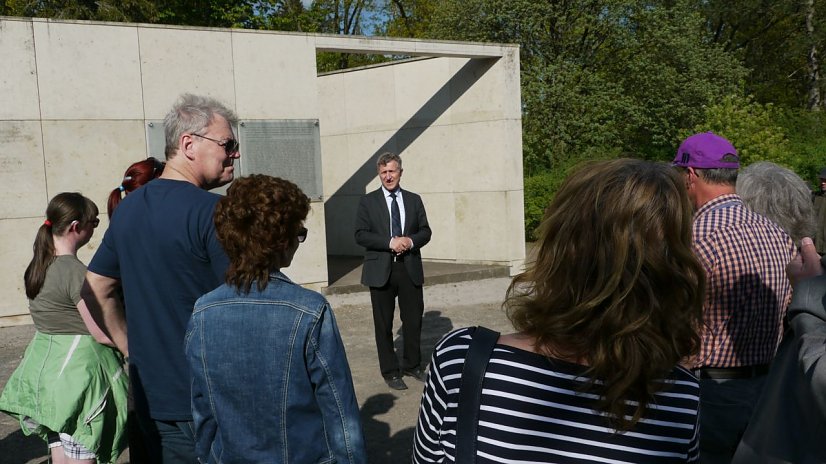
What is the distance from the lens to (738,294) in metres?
2.92

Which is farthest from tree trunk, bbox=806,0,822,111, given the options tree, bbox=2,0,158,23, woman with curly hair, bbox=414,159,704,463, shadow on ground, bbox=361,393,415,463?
woman with curly hair, bbox=414,159,704,463

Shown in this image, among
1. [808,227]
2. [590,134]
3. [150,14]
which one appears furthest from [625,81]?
[808,227]

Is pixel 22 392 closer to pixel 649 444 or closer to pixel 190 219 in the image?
pixel 190 219

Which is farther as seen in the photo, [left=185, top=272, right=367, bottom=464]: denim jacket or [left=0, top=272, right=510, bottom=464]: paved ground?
[left=0, top=272, right=510, bottom=464]: paved ground

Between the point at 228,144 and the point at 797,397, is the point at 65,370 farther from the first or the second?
the point at 797,397

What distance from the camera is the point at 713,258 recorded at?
2928mm

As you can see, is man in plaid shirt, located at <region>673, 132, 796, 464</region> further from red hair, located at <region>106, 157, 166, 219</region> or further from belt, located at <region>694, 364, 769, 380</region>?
red hair, located at <region>106, 157, 166, 219</region>

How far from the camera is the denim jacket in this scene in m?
2.36

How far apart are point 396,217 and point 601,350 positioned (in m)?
5.19

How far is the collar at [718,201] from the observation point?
3.13m

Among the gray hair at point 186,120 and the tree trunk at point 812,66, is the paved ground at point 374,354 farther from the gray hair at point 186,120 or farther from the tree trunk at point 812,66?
the tree trunk at point 812,66

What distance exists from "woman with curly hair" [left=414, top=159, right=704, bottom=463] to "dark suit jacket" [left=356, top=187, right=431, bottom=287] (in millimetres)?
4842


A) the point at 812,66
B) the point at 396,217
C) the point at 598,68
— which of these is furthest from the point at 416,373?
the point at 812,66

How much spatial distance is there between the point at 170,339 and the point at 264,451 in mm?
589
